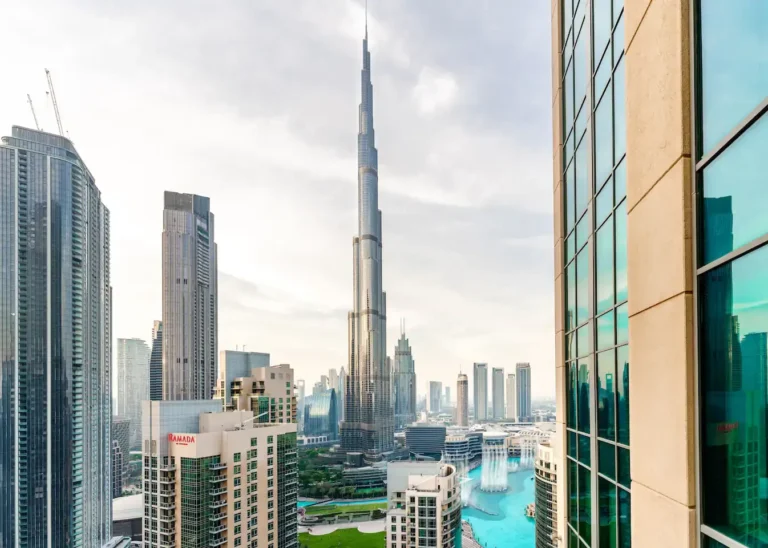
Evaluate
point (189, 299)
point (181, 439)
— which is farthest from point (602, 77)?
point (189, 299)

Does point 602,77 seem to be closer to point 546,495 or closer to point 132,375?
point 546,495

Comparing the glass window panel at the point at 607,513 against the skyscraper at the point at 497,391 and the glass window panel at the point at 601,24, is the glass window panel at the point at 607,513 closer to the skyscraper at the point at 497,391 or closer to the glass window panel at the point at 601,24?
the glass window panel at the point at 601,24

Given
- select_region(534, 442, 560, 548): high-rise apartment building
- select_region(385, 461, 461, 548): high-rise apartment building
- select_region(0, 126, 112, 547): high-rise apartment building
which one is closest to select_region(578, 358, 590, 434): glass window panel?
select_region(534, 442, 560, 548): high-rise apartment building

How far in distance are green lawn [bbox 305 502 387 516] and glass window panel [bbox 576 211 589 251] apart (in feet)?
186

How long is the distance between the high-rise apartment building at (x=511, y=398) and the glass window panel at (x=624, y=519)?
5214 inches

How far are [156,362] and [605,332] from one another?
9374 centimetres

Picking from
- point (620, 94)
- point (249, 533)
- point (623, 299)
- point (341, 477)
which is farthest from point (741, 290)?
point (341, 477)

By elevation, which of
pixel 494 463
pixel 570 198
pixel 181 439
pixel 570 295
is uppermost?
pixel 570 198

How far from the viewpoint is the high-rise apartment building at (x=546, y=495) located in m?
21.3

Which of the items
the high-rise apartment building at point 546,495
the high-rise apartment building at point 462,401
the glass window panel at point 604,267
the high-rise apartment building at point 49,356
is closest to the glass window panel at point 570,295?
the glass window panel at point 604,267

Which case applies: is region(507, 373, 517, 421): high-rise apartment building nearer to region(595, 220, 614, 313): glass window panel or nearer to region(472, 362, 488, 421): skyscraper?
region(472, 362, 488, 421): skyscraper

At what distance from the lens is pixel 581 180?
20.0ft

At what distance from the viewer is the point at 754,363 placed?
1974 millimetres

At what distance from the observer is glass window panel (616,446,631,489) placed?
4.21m
